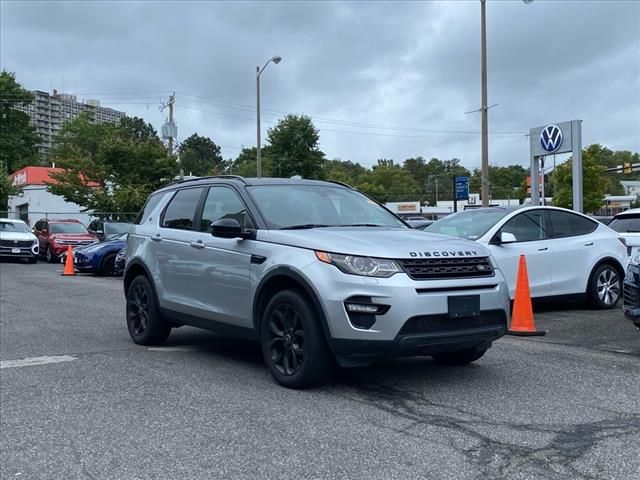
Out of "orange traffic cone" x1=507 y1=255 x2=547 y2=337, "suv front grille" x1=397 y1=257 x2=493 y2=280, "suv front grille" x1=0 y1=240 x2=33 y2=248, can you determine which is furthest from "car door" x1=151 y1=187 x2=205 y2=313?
"suv front grille" x1=0 y1=240 x2=33 y2=248

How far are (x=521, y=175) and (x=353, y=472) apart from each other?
429ft

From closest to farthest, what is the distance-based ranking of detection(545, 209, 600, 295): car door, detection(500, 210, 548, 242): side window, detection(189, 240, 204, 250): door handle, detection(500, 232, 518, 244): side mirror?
detection(189, 240, 204, 250): door handle, detection(500, 232, 518, 244): side mirror, detection(500, 210, 548, 242): side window, detection(545, 209, 600, 295): car door

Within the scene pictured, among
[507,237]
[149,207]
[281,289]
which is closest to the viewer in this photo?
[281,289]

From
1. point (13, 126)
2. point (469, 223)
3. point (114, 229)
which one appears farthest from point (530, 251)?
point (13, 126)

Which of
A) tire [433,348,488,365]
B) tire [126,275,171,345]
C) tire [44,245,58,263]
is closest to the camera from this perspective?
tire [433,348,488,365]

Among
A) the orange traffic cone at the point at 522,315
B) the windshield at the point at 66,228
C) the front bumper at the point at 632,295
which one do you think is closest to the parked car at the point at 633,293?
the front bumper at the point at 632,295

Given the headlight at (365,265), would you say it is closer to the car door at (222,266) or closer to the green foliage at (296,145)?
the car door at (222,266)

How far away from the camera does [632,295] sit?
649 cm

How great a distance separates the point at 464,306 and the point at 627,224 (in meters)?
7.61

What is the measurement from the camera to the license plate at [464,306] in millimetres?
5129

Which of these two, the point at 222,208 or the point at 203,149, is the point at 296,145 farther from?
the point at 203,149

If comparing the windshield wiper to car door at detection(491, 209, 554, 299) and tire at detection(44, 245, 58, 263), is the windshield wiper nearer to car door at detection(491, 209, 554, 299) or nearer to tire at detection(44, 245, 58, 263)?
car door at detection(491, 209, 554, 299)

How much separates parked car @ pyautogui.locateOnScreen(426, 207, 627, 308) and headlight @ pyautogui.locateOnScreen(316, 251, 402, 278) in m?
4.17

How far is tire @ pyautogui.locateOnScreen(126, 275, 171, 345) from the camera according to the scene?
24.5 ft
